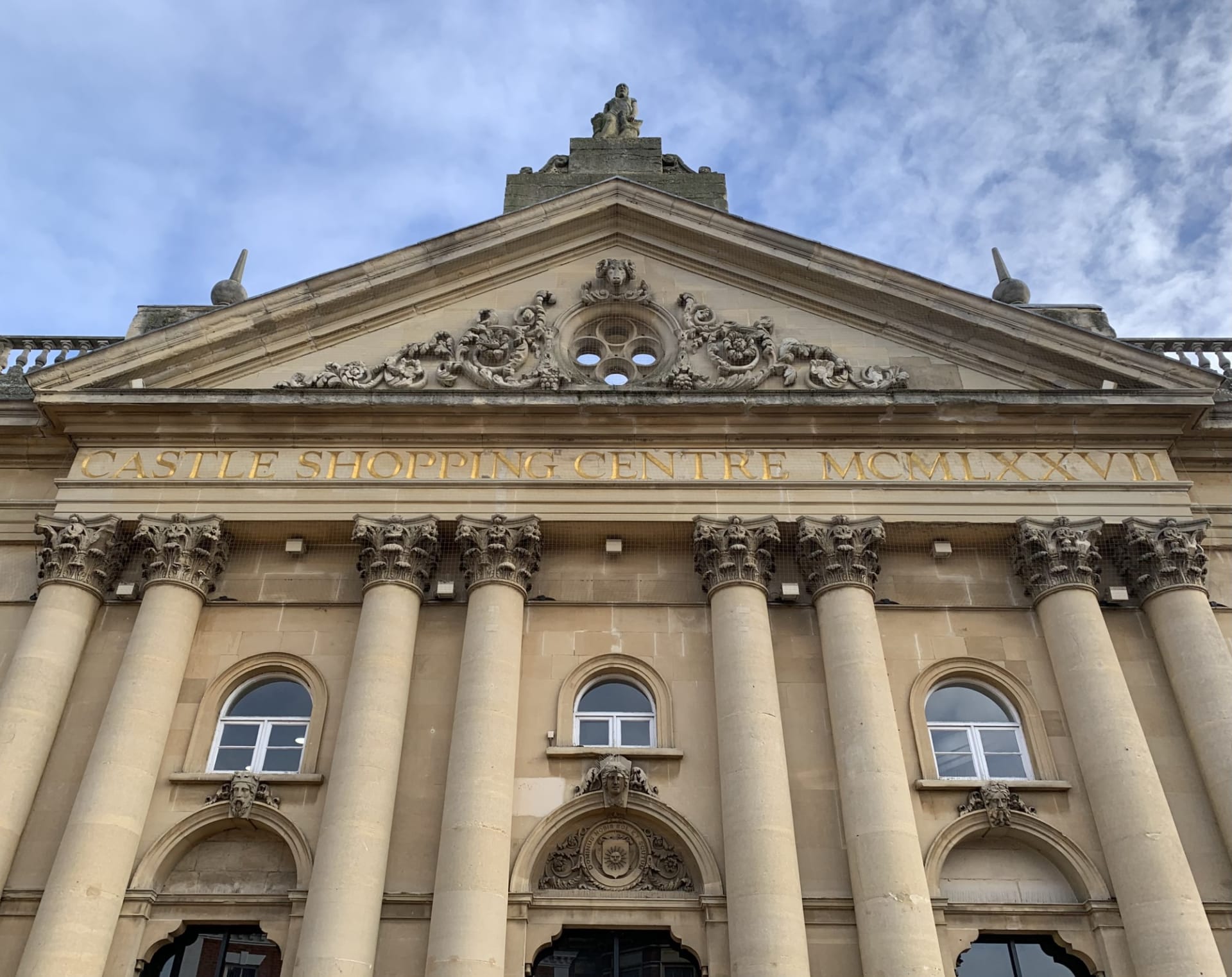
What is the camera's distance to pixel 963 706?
17.6 metres

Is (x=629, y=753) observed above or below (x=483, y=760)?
above

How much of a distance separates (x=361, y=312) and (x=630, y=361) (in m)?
5.11

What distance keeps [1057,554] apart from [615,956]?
362 inches

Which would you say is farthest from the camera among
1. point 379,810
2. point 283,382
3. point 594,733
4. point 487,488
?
point 283,382

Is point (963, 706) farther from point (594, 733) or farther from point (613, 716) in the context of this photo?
point (594, 733)

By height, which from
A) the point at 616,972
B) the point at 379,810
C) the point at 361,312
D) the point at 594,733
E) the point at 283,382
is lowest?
the point at 616,972

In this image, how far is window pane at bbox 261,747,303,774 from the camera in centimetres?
1691

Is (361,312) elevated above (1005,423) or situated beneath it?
elevated above

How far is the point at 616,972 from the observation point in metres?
15.2

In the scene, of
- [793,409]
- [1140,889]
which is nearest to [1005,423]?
[793,409]

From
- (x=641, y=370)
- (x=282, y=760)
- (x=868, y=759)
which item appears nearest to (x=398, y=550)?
(x=282, y=760)

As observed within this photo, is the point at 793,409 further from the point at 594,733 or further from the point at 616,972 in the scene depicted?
the point at 616,972

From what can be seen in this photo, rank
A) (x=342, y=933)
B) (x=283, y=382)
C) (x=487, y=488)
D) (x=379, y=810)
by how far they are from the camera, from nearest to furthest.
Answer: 1. (x=342, y=933)
2. (x=379, y=810)
3. (x=487, y=488)
4. (x=283, y=382)

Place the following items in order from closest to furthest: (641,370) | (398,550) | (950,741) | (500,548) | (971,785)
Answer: (971,785) → (950,741) → (398,550) → (500,548) → (641,370)
